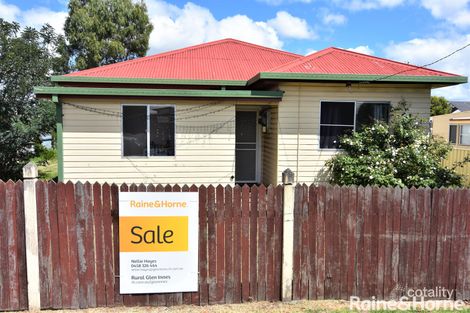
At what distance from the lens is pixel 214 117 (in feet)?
29.9

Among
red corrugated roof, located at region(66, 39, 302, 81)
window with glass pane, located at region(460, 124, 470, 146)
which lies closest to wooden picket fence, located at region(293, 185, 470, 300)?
red corrugated roof, located at region(66, 39, 302, 81)

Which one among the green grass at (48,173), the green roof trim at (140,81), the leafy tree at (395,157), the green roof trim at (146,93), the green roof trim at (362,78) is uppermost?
the green roof trim at (140,81)

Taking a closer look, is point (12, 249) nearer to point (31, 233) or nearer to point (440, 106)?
point (31, 233)

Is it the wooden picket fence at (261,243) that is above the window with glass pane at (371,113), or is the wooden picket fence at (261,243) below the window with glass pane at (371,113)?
below

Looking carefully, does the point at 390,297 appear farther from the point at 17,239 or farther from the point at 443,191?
the point at 17,239

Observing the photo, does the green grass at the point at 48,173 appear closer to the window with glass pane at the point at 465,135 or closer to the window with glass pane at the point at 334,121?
the window with glass pane at the point at 334,121

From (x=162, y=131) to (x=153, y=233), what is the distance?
528 cm

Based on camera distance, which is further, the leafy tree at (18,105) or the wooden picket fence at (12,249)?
the leafy tree at (18,105)

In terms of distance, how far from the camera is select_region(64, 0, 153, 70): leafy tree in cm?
2598

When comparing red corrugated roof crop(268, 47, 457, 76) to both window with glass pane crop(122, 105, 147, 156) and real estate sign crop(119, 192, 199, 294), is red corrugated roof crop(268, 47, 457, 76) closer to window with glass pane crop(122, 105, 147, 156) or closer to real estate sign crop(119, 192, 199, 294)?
window with glass pane crop(122, 105, 147, 156)

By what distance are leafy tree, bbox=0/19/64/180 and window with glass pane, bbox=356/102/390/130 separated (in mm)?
11205

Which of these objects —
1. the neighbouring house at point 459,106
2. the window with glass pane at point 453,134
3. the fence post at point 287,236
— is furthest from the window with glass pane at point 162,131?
the neighbouring house at point 459,106

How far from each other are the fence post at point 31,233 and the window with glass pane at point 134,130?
200 inches

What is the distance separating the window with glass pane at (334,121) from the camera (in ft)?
29.8
